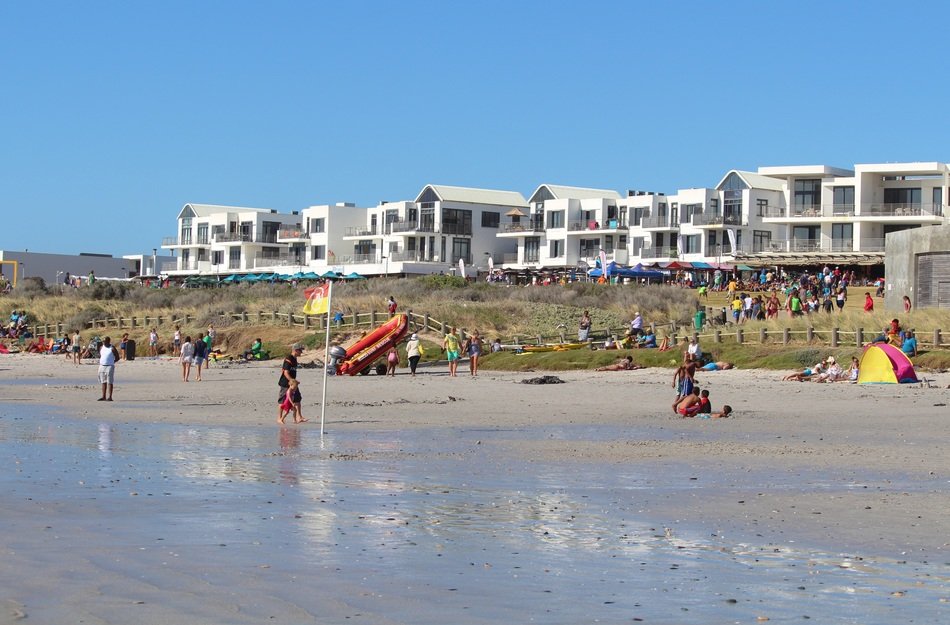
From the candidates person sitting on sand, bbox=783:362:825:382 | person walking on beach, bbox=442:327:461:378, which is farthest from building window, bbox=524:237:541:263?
person sitting on sand, bbox=783:362:825:382

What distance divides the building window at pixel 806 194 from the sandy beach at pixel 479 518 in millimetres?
61822

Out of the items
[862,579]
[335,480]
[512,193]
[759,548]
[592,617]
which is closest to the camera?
[592,617]

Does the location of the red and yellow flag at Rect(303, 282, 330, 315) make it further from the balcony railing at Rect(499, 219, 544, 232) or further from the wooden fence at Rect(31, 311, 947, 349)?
the balcony railing at Rect(499, 219, 544, 232)

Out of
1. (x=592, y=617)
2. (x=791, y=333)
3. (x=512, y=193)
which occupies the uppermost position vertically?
(x=512, y=193)

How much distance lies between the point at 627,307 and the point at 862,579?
46.2 metres

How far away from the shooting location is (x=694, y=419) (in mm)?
21859

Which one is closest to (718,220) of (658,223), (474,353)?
(658,223)

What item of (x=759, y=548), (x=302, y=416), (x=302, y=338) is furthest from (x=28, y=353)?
(x=759, y=548)

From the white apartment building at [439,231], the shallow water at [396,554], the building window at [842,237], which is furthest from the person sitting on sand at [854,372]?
the white apartment building at [439,231]

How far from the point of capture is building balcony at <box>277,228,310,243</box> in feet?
365

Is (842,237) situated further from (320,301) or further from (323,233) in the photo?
(320,301)

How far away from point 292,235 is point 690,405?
92251 mm

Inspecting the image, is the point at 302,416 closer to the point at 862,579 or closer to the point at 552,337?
the point at 862,579

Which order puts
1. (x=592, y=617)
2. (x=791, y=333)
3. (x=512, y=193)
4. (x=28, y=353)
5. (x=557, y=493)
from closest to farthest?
(x=592, y=617) → (x=557, y=493) → (x=791, y=333) → (x=28, y=353) → (x=512, y=193)
